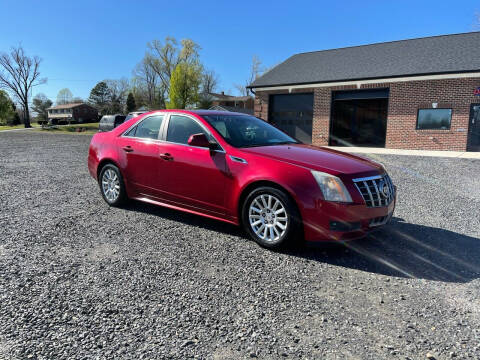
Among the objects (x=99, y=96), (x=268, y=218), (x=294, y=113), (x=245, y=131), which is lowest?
(x=268, y=218)

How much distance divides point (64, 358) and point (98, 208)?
3.75 metres

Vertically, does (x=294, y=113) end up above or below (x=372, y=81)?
below

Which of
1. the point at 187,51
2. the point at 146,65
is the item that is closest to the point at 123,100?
the point at 146,65

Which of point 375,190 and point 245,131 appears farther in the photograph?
point 245,131

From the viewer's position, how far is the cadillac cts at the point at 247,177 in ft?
11.7

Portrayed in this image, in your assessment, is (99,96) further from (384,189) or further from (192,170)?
(384,189)

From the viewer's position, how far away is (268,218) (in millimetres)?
3834

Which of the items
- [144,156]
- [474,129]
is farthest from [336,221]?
[474,129]

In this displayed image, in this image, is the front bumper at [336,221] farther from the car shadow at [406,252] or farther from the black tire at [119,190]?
the black tire at [119,190]

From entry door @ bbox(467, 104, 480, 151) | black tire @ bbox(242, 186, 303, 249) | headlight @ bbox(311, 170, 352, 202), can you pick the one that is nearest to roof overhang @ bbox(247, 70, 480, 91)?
entry door @ bbox(467, 104, 480, 151)

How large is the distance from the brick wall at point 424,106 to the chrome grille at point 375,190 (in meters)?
14.7

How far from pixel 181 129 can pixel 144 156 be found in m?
0.71

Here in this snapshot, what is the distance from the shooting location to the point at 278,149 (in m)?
4.24

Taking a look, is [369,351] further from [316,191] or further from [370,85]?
[370,85]
